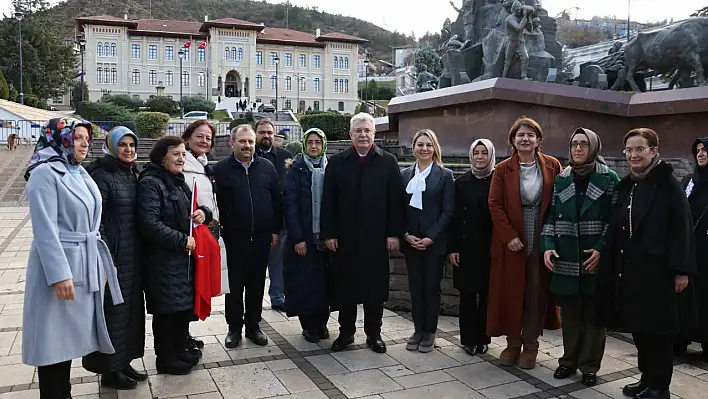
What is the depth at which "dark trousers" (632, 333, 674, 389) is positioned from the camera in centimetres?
381

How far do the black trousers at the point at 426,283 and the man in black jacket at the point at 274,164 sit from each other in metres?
1.45

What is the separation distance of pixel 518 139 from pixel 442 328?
7.01ft

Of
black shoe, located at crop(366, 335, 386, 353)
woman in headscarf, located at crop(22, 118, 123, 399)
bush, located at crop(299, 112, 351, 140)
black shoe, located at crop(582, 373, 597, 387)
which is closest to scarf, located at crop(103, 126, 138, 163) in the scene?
woman in headscarf, located at crop(22, 118, 123, 399)

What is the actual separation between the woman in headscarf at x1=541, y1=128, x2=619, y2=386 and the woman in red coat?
0.19 meters

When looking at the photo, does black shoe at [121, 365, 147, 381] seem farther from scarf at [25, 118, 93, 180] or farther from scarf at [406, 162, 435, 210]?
scarf at [406, 162, 435, 210]

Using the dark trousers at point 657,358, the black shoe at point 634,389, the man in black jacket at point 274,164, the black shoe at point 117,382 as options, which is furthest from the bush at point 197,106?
the dark trousers at point 657,358

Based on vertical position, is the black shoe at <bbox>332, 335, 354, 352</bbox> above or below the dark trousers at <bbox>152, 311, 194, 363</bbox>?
below

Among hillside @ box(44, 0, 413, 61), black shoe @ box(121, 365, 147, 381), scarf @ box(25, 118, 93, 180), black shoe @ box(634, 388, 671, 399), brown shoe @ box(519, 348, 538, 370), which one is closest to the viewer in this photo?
scarf @ box(25, 118, 93, 180)

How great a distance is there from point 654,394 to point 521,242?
1338 mm

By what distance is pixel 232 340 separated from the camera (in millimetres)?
4949

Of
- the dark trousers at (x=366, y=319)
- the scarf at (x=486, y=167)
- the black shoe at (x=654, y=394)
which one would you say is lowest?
the black shoe at (x=654, y=394)

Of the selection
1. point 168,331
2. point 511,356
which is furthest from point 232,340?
point 511,356

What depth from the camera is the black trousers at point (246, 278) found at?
193 inches

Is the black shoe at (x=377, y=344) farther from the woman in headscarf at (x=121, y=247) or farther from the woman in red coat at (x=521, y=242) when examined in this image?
the woman in headscarf at (x=121, y=247)
